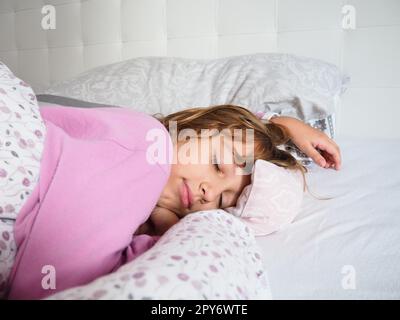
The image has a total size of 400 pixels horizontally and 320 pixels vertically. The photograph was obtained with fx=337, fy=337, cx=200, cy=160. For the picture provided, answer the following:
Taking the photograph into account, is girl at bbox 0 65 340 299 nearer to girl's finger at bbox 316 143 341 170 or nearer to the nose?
the nose

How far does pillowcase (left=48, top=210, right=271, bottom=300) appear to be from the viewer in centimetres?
34

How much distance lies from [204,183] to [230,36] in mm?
934

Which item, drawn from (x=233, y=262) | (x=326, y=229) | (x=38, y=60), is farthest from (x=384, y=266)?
(x=38, y=60)

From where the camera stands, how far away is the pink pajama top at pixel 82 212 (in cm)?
49

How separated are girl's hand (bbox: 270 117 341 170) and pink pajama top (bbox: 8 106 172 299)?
504 millimetres

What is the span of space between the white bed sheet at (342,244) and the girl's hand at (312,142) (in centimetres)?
6

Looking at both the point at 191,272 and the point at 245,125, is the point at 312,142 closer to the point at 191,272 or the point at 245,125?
the point at 245,125

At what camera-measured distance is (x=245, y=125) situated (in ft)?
3.10

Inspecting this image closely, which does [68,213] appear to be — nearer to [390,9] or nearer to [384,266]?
[384,266]

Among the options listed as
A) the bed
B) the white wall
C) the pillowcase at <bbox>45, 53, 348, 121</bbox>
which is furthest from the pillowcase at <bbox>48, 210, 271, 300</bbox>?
the white wall

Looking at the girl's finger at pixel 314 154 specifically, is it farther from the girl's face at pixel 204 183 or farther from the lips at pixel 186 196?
the lips at pixel 186 196

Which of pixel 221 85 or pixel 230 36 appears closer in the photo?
pixel 221 85

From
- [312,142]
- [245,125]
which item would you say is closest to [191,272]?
[245,125]

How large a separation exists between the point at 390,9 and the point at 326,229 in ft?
3.47
